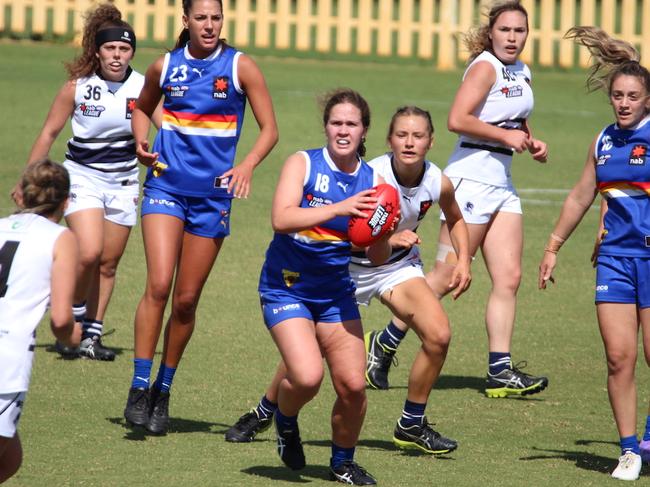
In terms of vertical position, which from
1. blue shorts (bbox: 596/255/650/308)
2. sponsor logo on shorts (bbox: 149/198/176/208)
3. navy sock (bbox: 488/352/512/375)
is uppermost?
sponsor logo on shorts (bbox: 149/198/176/208)

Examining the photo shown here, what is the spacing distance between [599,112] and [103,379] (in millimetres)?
14842

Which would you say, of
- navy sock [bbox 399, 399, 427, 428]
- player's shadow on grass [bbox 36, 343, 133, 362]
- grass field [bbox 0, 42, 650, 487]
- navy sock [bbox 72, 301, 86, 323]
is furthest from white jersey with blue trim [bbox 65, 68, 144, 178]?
navy sock [bbox 399, 399, 427, 428]

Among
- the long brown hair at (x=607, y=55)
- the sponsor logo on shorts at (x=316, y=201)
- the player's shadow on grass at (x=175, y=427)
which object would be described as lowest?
the player's shadow on grass at (x=175, y=427)

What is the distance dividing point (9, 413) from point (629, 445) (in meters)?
3.23

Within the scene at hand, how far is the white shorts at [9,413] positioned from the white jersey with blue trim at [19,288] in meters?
0.03

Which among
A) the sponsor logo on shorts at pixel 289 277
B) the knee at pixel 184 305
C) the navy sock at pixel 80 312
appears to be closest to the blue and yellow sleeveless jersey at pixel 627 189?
the sponsor logo on shorts at pixel 289 277

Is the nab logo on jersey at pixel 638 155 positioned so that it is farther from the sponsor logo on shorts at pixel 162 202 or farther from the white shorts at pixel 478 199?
the sponsor logo on shorts at pixel 162 202

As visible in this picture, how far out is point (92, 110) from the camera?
9289 millimetres

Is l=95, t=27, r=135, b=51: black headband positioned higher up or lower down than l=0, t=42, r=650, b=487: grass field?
higher up

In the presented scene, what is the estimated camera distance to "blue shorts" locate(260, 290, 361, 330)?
662 centimetres

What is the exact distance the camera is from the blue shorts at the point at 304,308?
21.7ft

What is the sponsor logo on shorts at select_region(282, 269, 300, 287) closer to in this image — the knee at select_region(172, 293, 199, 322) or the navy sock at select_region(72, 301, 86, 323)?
the knee at select_region(172, 293, 199, 322)

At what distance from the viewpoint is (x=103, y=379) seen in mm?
8719

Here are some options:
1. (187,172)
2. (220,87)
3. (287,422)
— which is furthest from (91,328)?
(287,422)
